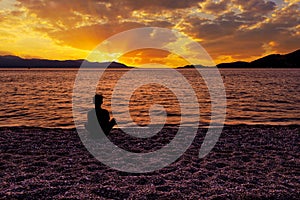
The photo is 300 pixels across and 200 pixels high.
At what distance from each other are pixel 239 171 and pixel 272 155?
2561 millimetres

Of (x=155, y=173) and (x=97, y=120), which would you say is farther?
(x=97, y=120)

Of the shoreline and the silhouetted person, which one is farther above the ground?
the silhouetted person

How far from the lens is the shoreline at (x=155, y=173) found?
6.67 meters

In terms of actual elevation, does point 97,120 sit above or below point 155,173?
above

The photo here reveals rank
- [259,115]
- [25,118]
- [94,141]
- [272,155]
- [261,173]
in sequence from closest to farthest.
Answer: [261,173]
[272,155]
[94,141]
[25,118]
[259,115]

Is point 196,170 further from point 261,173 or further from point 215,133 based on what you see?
point 215,133

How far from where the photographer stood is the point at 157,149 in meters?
10.8

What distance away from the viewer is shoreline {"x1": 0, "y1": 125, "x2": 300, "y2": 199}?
667 centimetres

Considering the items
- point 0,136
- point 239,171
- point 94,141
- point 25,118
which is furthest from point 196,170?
point 25,118

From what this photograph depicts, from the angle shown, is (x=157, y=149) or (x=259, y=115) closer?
(x=157, y=149)

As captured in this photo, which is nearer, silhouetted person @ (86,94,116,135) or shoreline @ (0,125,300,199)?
shoreline @ (0,125,300,199)

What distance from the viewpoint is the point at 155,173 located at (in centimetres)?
816

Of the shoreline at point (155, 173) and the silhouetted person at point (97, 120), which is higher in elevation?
the silhouetted person at point (97, 120)

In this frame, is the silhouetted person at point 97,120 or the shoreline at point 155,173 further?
the silhouetted person at point 97,120
